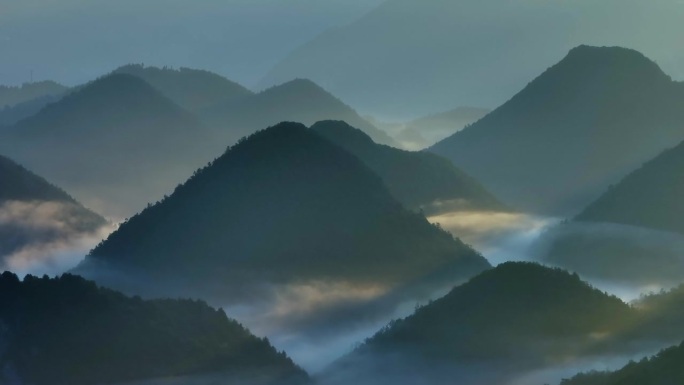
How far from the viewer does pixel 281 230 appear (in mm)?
141000

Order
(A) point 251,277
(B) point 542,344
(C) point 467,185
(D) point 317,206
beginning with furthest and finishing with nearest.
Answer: (C) point 467,185 → (D) point 317,206 → (A) point 251,277 → (B) point 542,344

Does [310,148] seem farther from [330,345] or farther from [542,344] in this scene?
[542,344]

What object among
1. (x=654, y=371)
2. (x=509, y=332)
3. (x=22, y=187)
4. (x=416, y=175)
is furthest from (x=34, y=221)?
(x=654, y=371)

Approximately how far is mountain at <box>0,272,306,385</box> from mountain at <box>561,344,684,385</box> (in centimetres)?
3393

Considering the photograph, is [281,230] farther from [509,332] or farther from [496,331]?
[509,332]

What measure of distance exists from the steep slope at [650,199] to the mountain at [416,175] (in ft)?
64.5

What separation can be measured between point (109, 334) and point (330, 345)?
30650 millimetres

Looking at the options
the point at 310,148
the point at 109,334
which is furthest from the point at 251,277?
the point at 109,334

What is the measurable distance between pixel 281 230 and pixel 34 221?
59.7 meters

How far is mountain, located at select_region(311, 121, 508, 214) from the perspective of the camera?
183m

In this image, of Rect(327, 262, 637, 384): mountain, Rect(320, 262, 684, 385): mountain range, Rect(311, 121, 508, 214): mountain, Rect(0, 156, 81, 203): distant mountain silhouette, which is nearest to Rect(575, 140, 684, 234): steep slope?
Rect(311, 121, 508, 214): mountain

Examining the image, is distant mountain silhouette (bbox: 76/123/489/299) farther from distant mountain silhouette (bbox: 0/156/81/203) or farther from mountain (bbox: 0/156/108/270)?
distant mountain silhouette (bbox: 0/156/81/203)

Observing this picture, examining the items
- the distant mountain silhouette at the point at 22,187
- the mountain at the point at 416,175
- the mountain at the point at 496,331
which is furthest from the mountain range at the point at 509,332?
the distant mountain silhouette at the point at 22,187

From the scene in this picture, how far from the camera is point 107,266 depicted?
452 ft
